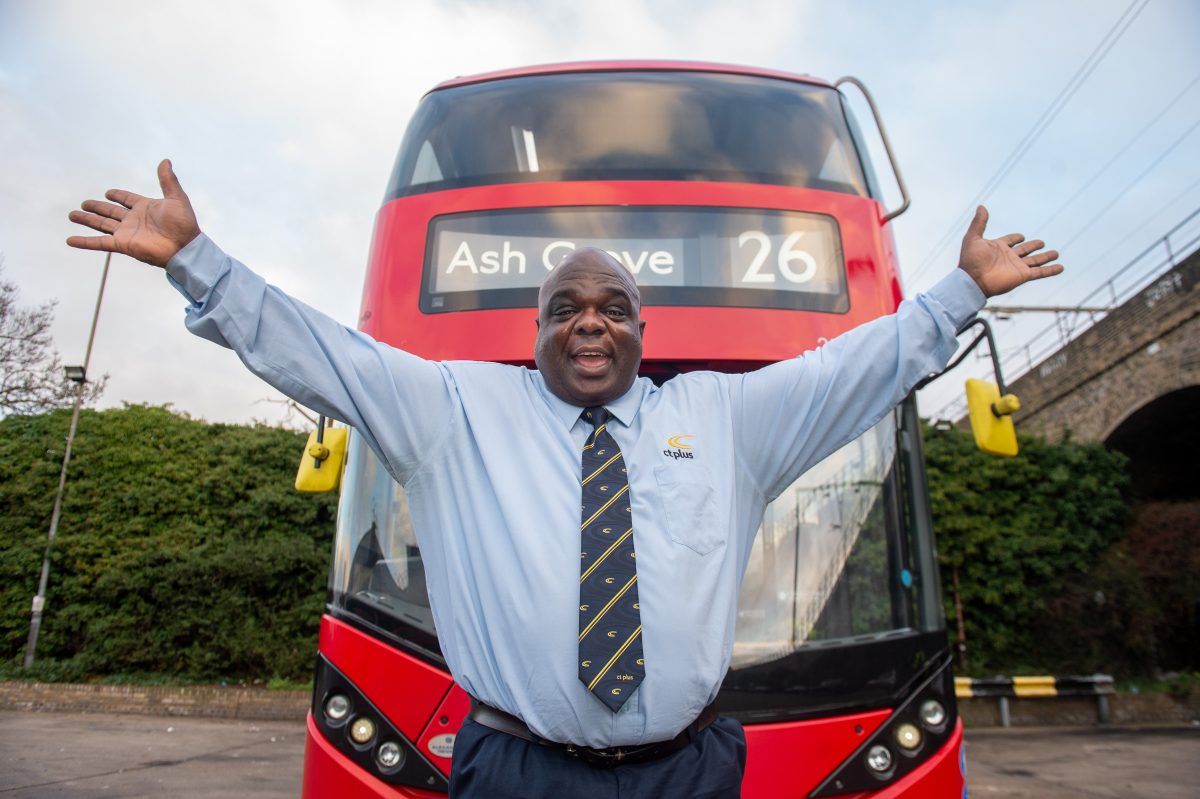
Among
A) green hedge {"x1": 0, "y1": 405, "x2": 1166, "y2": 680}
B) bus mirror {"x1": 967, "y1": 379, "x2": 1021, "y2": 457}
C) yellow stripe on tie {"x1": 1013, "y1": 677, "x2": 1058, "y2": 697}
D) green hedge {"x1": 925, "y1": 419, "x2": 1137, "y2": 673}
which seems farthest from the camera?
green hedge {"x1": 0, "y1": 405, "x2": 1166, "y2": 680}

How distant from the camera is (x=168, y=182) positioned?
180cm

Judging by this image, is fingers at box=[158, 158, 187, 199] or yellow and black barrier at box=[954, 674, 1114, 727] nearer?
fingers at box=[158, 158, 187, 199]

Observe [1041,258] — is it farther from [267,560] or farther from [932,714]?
[267,560]

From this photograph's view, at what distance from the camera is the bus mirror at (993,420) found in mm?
3635

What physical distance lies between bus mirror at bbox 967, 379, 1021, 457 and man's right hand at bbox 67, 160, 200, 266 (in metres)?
3.24

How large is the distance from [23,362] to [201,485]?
739 cm

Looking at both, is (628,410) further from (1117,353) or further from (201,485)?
(1117,353)

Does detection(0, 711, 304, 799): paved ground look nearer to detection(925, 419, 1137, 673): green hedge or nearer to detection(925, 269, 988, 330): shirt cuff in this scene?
detection(925, 269, 988, 330): shirt cuff

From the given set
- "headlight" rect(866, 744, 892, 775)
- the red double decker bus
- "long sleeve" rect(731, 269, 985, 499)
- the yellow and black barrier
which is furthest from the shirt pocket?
the yellow and black barrier

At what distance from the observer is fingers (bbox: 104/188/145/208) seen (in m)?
1.78

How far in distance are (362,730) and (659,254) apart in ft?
7.90

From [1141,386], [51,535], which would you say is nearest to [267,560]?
[51,535]

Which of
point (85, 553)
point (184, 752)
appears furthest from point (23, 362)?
point (184, 752)

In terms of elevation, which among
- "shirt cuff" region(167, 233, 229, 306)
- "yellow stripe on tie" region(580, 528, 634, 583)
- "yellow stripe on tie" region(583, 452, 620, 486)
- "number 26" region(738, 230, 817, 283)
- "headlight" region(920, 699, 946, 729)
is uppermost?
"number 26" region(738, 230, 817, 283)
